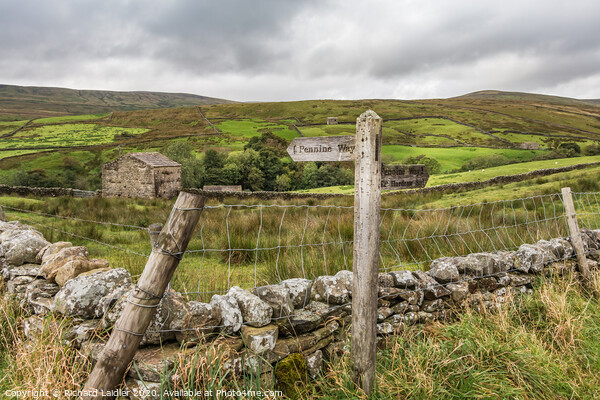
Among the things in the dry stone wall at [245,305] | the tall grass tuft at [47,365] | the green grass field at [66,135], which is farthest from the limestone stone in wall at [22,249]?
the green grass field at [66,135]

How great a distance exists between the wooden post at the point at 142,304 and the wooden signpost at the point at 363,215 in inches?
40.6

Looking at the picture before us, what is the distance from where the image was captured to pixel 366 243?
8.25 ft

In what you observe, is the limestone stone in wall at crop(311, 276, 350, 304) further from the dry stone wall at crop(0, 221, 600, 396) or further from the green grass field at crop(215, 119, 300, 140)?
the green grass field at crop(215, 119, 300, 140)

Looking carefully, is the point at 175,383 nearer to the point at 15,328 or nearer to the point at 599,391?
the point at 15,328

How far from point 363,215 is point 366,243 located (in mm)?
208

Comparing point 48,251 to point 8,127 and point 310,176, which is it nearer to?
point 310,176

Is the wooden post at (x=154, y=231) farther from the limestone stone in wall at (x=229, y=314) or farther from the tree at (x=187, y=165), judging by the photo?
the tree at (x=187, y=165)

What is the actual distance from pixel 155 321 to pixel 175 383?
420 mm

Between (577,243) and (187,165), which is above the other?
(577,243)

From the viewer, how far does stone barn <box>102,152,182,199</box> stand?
26.0 metres

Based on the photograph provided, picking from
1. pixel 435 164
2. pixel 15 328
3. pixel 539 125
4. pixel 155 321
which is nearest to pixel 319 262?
pixel 155 321

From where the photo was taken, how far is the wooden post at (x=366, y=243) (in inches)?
96.0

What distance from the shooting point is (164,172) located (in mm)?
26656

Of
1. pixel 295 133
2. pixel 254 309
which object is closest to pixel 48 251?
pixel 254 309
